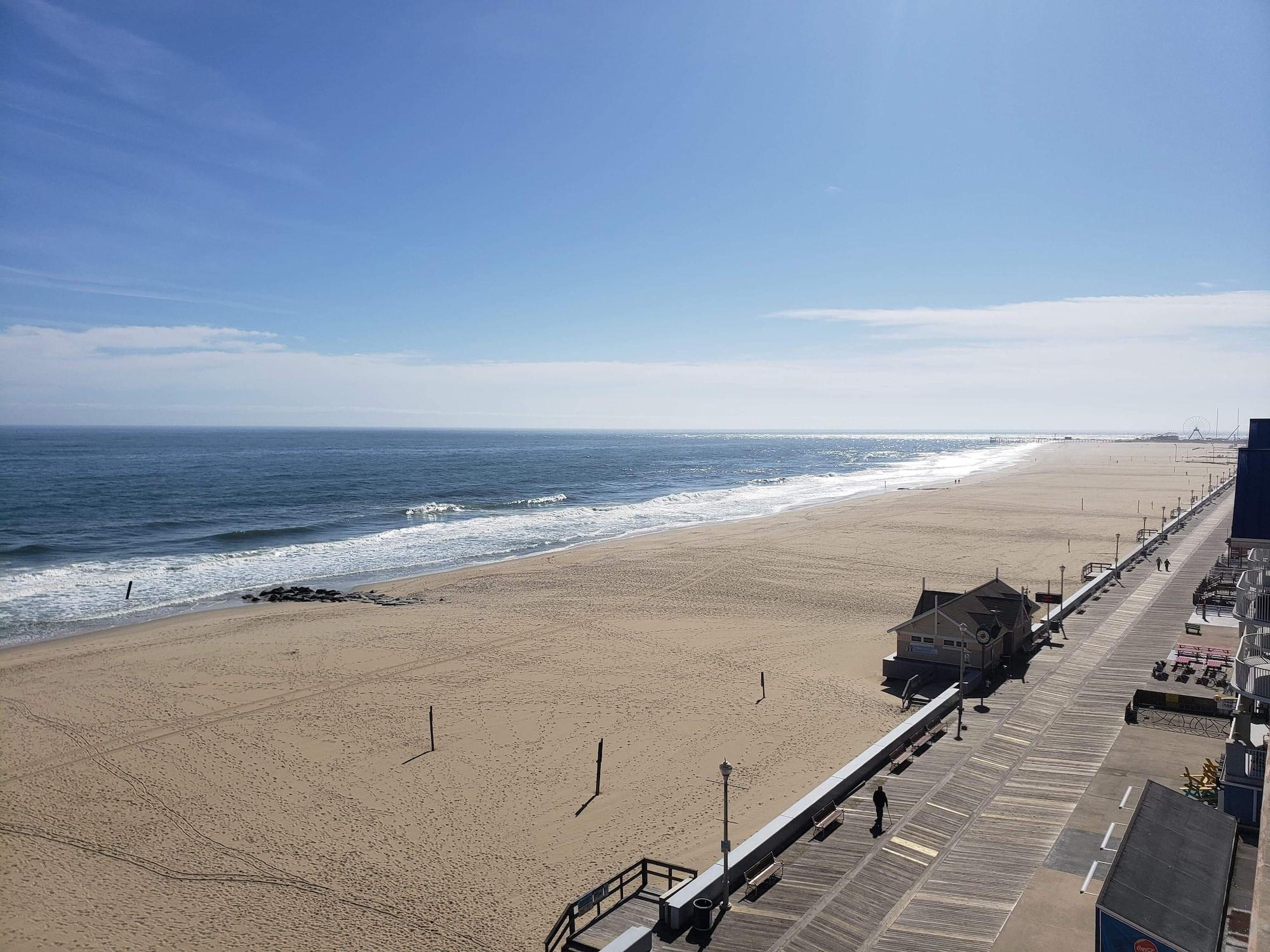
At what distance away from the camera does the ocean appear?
1754 inches

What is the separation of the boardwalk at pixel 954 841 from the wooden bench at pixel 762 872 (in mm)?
163

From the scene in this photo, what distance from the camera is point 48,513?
69188 mm

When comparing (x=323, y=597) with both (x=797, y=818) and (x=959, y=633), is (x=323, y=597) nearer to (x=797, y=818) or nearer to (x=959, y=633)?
(x=959, y=633)

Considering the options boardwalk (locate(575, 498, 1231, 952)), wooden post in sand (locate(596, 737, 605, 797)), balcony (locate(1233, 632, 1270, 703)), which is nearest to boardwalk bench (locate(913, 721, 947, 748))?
boardwalk (locate(575, 498, 1231, 952))

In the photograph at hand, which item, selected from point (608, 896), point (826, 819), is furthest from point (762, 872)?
point (608, 896)

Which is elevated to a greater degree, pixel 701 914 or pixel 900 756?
pixel 900 756

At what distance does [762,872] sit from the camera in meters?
13.9

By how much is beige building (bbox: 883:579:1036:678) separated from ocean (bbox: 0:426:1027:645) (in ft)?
107

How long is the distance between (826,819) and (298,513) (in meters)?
69.4

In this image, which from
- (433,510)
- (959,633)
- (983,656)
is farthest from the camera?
(433,510)

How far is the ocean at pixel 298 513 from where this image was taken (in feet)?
146

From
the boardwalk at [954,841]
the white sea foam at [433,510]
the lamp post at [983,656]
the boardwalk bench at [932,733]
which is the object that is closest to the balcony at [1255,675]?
the boardwalk at [954,841]

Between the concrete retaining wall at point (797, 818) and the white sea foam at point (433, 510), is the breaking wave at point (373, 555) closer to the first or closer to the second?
the white sea foam at point (433, 510)

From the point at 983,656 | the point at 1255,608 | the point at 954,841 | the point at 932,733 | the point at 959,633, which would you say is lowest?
the point at 954,841
